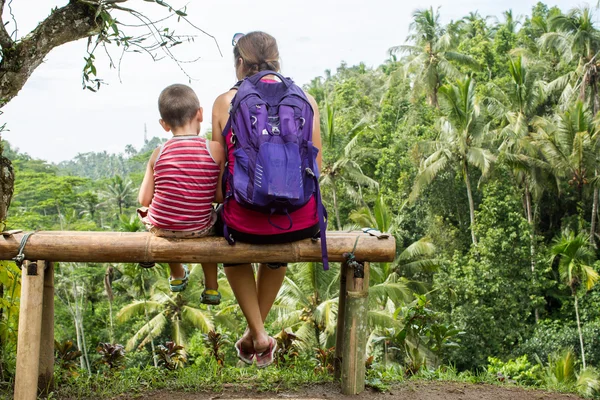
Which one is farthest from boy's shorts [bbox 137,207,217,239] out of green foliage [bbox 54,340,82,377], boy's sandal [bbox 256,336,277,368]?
green foliage [bbox 54,340,82,377]

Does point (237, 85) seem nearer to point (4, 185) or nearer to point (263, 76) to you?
point (263, 76)

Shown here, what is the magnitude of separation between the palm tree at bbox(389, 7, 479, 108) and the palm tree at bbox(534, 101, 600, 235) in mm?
6774

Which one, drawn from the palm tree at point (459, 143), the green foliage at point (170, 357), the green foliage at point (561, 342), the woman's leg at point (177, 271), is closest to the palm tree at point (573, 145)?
the palm tree at point (459, 143)

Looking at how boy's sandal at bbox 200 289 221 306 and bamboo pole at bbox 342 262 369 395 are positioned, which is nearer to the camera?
boy's sandal at bbox 200 289 221 306

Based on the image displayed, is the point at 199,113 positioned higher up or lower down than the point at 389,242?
higher up

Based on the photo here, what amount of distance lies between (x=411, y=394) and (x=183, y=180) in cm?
231

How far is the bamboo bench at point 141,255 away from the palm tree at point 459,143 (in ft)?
72.0

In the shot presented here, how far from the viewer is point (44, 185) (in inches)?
948

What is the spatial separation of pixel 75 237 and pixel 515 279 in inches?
881

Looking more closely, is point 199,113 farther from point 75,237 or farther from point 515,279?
point 515,279

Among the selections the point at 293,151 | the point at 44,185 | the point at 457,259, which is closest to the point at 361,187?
the point at 457,259

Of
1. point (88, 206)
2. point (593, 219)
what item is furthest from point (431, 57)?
point (88, 206)

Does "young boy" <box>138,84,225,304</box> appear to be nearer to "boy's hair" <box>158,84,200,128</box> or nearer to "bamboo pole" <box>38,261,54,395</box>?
"boy's hair" <box>158,84,200,128</box>

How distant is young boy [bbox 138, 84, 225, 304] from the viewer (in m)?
3.32
